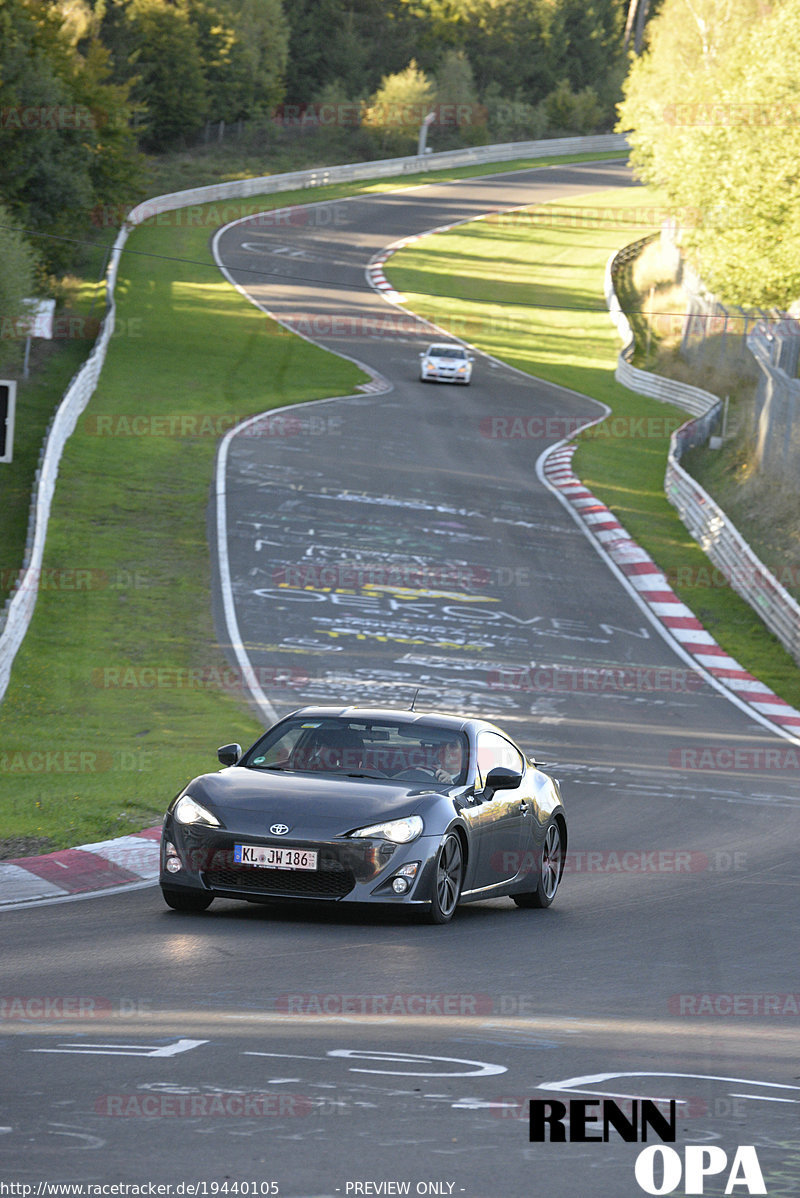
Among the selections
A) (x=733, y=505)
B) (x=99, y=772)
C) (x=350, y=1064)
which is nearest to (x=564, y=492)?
(x=733, y=505)

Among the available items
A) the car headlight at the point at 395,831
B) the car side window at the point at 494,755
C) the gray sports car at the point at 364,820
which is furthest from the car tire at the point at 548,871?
the car headlight at the point at 395,831

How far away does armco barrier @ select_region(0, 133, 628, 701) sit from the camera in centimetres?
2348

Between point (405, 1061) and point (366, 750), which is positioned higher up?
point (405, 1061)

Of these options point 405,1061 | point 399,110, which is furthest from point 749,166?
point 399,110

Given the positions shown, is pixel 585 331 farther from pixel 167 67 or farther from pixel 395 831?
pixel 395 831

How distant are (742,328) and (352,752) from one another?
41.6 metres

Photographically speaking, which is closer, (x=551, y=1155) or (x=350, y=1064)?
(x=551, y=1155)

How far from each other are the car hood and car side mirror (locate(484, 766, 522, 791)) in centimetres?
43

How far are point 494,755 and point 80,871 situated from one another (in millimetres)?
3115

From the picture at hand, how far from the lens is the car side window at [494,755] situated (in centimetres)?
1112

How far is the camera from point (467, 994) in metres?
8.03

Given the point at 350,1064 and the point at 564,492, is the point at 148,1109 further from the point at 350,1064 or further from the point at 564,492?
the point at 564,492

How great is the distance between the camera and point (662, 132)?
206 feet

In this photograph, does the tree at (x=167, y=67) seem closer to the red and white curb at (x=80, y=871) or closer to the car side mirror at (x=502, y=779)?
the red and white curb at (x=80, y=871)
